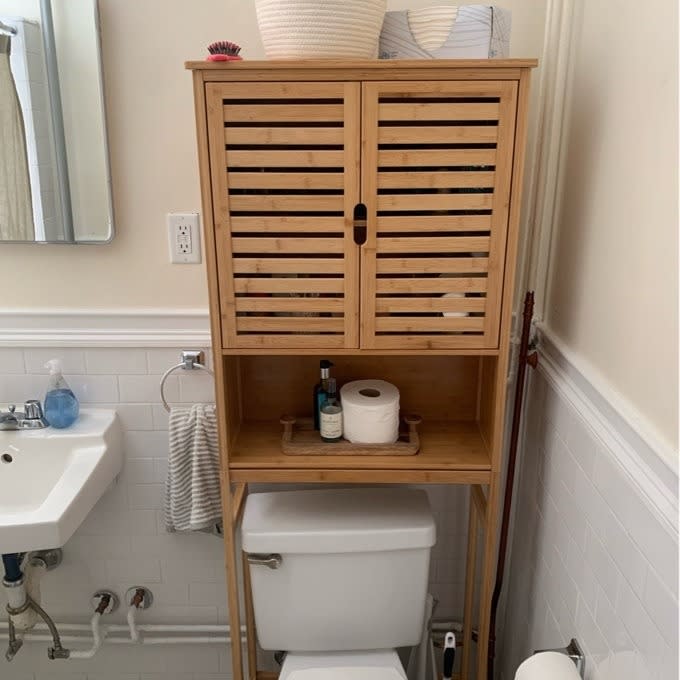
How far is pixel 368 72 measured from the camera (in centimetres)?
109

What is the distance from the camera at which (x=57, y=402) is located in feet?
4.94

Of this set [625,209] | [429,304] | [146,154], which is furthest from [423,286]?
[146,154]

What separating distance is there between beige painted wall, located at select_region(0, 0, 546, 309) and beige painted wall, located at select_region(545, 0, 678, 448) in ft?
1.06

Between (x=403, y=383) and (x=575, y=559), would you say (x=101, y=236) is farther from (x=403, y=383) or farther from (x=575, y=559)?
(x=575, y=559)

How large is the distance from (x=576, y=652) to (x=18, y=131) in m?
1.58

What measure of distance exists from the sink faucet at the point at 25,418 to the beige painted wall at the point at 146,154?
246 millimetres

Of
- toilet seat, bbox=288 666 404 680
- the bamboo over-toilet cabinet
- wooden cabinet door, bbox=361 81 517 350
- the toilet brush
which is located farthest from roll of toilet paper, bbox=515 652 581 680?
wooden cabinet door, bbox=361 81 517 350

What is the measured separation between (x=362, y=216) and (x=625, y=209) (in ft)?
1.47

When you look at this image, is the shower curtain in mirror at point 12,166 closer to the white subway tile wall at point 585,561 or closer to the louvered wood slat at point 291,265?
the louvered wood slat at point 291,265

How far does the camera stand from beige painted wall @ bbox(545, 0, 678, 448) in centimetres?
87

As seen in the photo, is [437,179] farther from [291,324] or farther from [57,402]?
[57,402]

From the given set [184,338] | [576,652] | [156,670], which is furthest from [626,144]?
[156,670]

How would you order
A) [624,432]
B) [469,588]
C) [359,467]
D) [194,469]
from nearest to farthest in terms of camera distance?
[624,432]
[359,467]
[194,469]
[469,588]

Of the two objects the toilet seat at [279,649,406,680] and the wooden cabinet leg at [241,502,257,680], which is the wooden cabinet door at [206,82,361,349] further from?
the toilet seat at [279,649,406,680]
